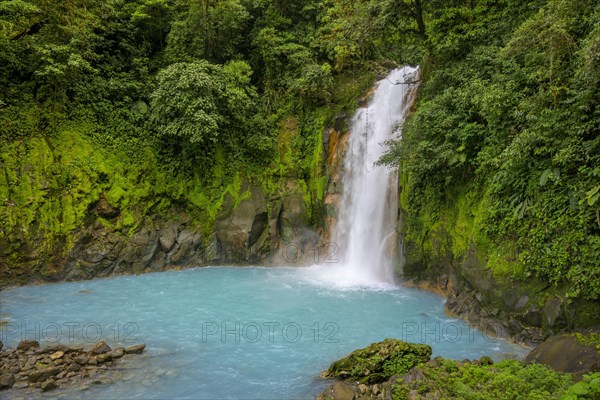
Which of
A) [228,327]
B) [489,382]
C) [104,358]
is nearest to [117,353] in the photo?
[104,358]

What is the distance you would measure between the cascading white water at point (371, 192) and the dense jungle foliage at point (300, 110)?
1050 mm

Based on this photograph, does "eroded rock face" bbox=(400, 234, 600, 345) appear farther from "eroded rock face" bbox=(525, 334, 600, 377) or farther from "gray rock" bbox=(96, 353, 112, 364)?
"gray rock" bbox=(96, 353, 112, 364)

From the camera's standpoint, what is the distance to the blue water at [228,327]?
6961 millimetres

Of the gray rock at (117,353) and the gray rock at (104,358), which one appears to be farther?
the gray rock at (117,353)

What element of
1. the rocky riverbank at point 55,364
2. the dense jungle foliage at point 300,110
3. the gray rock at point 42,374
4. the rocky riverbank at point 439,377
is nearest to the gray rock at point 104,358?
the rocky riverbank at point 55,364

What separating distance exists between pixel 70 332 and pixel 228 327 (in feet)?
11.4

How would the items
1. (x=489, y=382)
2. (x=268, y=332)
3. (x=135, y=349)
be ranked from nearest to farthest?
(x=489, y=382)
(x=135, y=349)
(x=268, y=332)

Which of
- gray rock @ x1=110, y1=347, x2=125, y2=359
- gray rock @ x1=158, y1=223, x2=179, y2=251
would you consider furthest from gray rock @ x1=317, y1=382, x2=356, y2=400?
gray rock @ x1=158, y1=223, x2=179, y2=251

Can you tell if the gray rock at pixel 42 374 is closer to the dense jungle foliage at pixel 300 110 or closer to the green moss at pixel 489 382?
the green moss at pixel 489 382

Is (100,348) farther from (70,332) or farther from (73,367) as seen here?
(70,332)

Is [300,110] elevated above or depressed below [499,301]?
above

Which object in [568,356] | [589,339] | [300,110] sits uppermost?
[300,110]

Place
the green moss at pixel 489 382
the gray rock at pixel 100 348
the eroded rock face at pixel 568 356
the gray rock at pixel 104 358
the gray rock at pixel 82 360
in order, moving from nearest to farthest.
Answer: the green moss at pixel 489 382 → the eroded rock face at pixel 568 356 → the gray rock at pixel 82 360 → the gray rock at pixel 104 358 → the gray rock at pixel 100 348

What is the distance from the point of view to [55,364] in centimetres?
713
